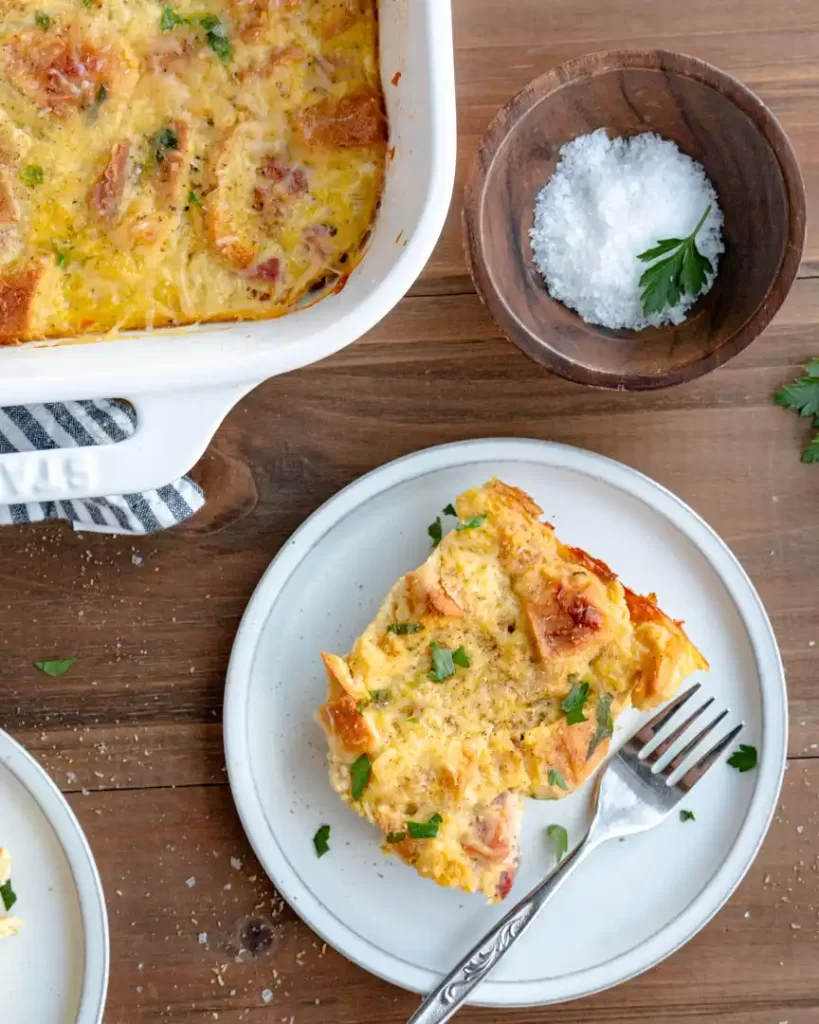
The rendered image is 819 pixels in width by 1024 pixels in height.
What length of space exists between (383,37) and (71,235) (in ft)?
1.59

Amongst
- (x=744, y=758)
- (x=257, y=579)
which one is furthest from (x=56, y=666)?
(x=744, y=758)

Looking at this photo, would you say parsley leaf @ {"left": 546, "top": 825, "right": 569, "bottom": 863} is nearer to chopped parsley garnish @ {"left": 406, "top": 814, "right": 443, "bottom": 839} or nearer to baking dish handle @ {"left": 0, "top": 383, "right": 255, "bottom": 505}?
chopped parsley garnish @ {"left": 406, "top": 814, "right": 443, "bottom": 839}

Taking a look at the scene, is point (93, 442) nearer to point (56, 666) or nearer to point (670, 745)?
point (56, 666)

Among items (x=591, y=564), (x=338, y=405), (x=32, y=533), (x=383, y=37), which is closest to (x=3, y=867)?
(x=32, y=533)

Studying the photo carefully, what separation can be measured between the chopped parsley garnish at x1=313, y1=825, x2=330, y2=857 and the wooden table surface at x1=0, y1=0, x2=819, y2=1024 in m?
0.12

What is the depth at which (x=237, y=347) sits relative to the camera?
4.50 ft

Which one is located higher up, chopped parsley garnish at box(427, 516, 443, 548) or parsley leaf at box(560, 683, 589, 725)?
chopped parsley garnish at box(427, 516, 443, 548)

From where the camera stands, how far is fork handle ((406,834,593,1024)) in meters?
1.58

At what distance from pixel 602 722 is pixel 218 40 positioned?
105 cm

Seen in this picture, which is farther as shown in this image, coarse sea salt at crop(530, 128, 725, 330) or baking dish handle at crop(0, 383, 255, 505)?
coarse sea salt at crop(530, 128, 725, 330)

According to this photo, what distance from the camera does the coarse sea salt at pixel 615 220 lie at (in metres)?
1.54

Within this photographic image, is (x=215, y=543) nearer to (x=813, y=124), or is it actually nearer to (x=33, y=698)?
(x=33, y=698)

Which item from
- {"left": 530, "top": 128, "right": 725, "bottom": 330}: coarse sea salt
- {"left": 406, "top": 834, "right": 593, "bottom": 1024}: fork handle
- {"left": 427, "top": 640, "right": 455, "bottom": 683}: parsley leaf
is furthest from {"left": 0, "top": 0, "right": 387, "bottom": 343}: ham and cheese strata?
{"left": 406, "top": 834, "right": 593, "bottom": 1024}: fork handle

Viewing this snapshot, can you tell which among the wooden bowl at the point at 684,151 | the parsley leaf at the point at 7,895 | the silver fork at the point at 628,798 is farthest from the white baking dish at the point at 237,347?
the silver fork at the point at 628,798
